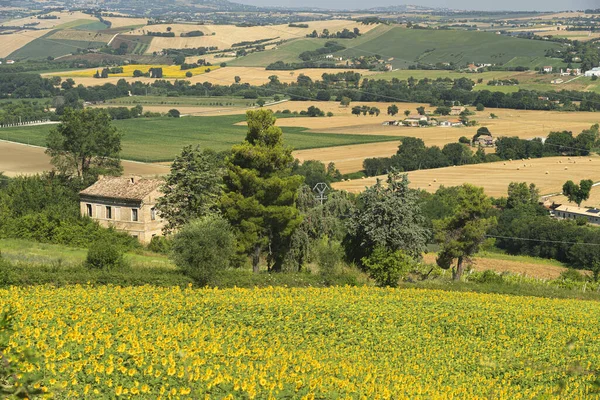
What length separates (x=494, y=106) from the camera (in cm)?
12769

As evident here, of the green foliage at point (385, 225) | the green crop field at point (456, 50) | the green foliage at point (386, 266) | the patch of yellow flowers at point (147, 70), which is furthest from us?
the green crop field at point (456, 50)

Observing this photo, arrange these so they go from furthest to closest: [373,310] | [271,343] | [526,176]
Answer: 1. [526,176]
2. [373,310]
3. [271,343]

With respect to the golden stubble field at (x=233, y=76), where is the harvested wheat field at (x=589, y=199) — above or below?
below

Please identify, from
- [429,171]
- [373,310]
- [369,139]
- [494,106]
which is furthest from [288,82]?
[373,310]

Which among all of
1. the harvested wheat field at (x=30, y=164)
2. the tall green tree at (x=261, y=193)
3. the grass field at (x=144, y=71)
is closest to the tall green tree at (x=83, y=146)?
the harvested wheat field at (x=30, y=164)

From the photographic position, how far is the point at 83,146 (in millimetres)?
52719

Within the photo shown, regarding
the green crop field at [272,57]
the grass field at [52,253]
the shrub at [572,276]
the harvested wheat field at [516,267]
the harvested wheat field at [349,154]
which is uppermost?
the grass field at [52,253]

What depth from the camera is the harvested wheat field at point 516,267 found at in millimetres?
49484

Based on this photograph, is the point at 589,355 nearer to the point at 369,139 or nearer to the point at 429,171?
the point at 429,171

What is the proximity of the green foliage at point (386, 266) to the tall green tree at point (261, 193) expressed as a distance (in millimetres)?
3757

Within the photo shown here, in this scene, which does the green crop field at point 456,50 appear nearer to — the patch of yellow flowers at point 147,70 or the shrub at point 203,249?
the patch of yellow flowers at point 147,70

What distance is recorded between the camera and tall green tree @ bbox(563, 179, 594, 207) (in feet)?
237

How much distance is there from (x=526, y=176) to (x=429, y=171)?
995 centimetres

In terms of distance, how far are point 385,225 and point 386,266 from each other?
7.07ft
